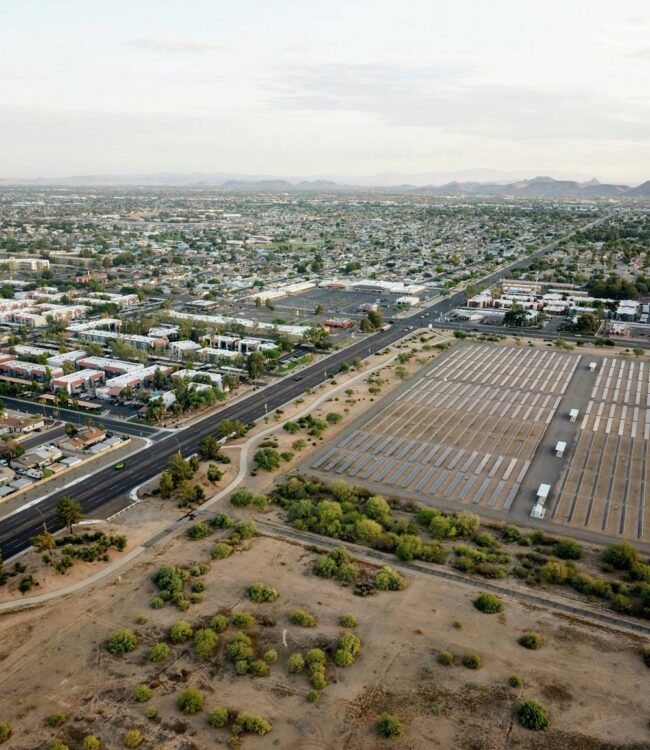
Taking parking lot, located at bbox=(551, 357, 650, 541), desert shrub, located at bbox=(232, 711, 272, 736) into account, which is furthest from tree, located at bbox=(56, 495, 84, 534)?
parking lot, located at bbox=(551, 357, 650, 541)

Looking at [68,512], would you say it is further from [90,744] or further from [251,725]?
[251,725]

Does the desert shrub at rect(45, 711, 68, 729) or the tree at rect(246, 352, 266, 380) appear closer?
the desert shrub at rect(45, 711, 68, 729)

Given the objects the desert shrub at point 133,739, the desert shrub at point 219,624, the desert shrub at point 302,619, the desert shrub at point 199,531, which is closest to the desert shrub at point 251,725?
the desert shrub at point 133,739

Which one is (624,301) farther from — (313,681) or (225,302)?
(313,681)

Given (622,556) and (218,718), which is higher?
(622,556)

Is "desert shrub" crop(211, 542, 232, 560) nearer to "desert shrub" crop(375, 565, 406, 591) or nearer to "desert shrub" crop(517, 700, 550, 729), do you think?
"desert shrub" crop(375, 565, 406, 591)

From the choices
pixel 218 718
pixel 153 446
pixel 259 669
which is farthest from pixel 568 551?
pixel 153 446
